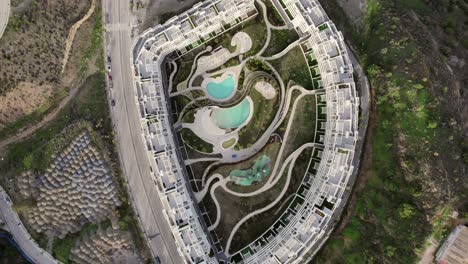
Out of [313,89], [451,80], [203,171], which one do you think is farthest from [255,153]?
[451,80]

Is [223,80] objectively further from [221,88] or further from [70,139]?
[70,139]

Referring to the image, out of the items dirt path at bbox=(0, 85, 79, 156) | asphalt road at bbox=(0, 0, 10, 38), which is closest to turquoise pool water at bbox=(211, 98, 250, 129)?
dirt path at bbox=(0, 85, 79, 156)

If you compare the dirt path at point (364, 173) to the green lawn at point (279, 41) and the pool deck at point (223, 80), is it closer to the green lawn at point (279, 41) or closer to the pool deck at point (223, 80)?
the green lawn at point (279, 41)

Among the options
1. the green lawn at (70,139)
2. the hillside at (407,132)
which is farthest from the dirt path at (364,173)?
the green lawn at (70,139)

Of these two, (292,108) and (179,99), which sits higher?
(179,99)

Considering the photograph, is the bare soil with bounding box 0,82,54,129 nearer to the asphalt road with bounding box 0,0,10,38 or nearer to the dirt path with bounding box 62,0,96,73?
the dirt path with bounding box 62,0,96,73

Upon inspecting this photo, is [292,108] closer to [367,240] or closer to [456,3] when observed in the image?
[367,240]
